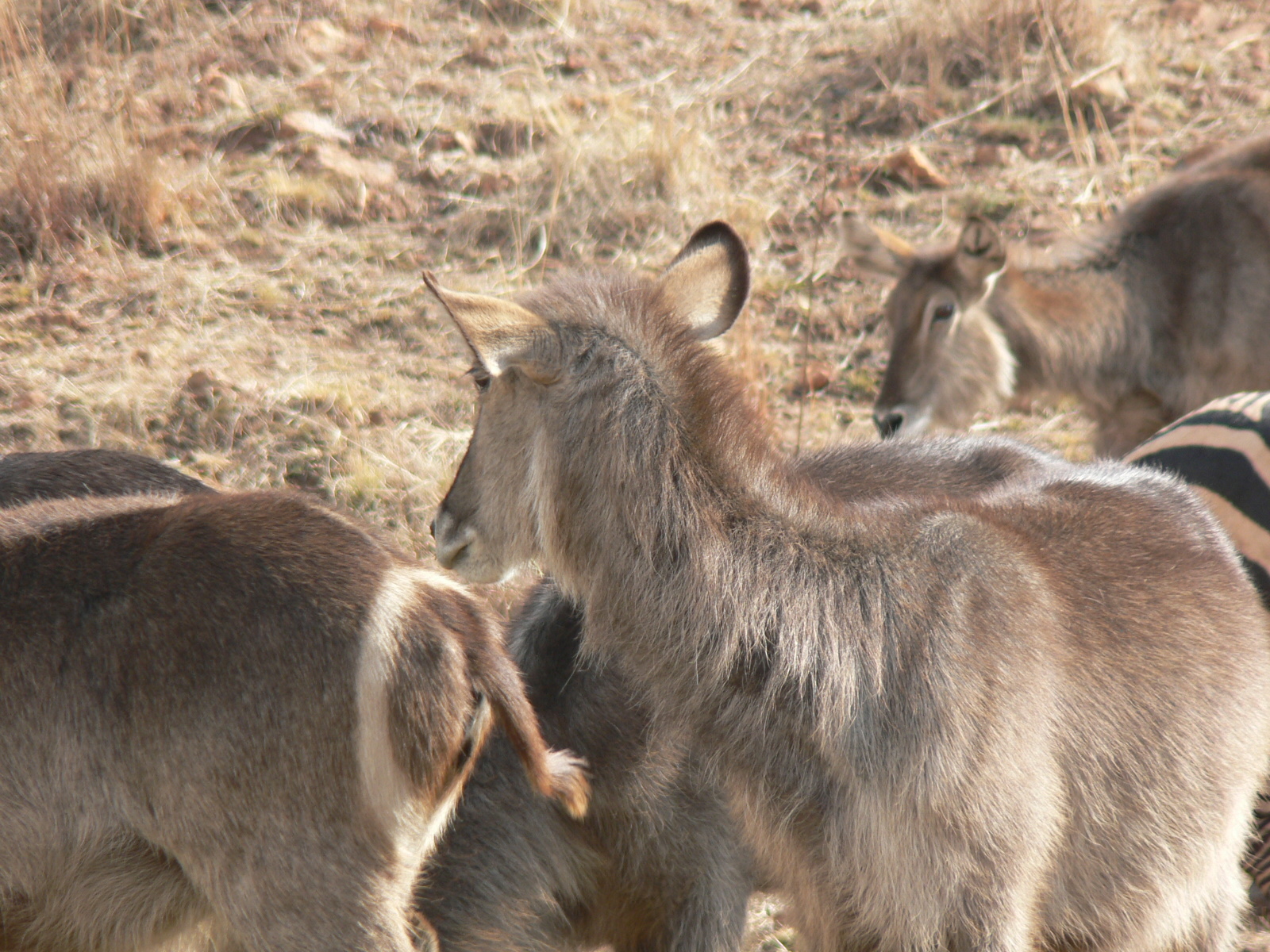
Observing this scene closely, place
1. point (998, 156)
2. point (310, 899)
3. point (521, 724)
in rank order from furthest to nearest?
point (998, 156) → point (521, 724) → point (310, 899)

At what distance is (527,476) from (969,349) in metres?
3.91

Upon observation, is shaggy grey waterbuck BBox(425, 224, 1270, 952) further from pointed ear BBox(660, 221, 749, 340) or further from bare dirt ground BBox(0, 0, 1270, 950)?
bare dirt ground BBox(0, 0, 1270, 950)

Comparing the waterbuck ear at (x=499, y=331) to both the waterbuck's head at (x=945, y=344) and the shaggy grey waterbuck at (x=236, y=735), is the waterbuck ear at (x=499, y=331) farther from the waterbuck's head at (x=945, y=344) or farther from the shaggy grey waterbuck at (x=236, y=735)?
the waterbuck's head at (x=945, y=344)

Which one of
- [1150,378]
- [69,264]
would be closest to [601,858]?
[1150,378]

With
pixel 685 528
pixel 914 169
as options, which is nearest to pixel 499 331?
pixel 685 528

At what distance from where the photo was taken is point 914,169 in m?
8.27

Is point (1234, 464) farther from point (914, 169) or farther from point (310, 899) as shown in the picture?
point (914, 169)

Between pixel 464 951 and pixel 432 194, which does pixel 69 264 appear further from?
pixel 464 951

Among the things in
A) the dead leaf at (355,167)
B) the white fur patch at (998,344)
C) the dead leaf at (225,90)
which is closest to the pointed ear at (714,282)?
the white fur patch at (998,344)

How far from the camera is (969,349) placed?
6.43 m

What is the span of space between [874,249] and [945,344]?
62cm

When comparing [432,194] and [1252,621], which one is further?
[432,194]

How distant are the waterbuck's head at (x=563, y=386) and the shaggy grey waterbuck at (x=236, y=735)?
0.31 metres

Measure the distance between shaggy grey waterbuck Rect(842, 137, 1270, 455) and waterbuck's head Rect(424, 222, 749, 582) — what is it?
346 cm
